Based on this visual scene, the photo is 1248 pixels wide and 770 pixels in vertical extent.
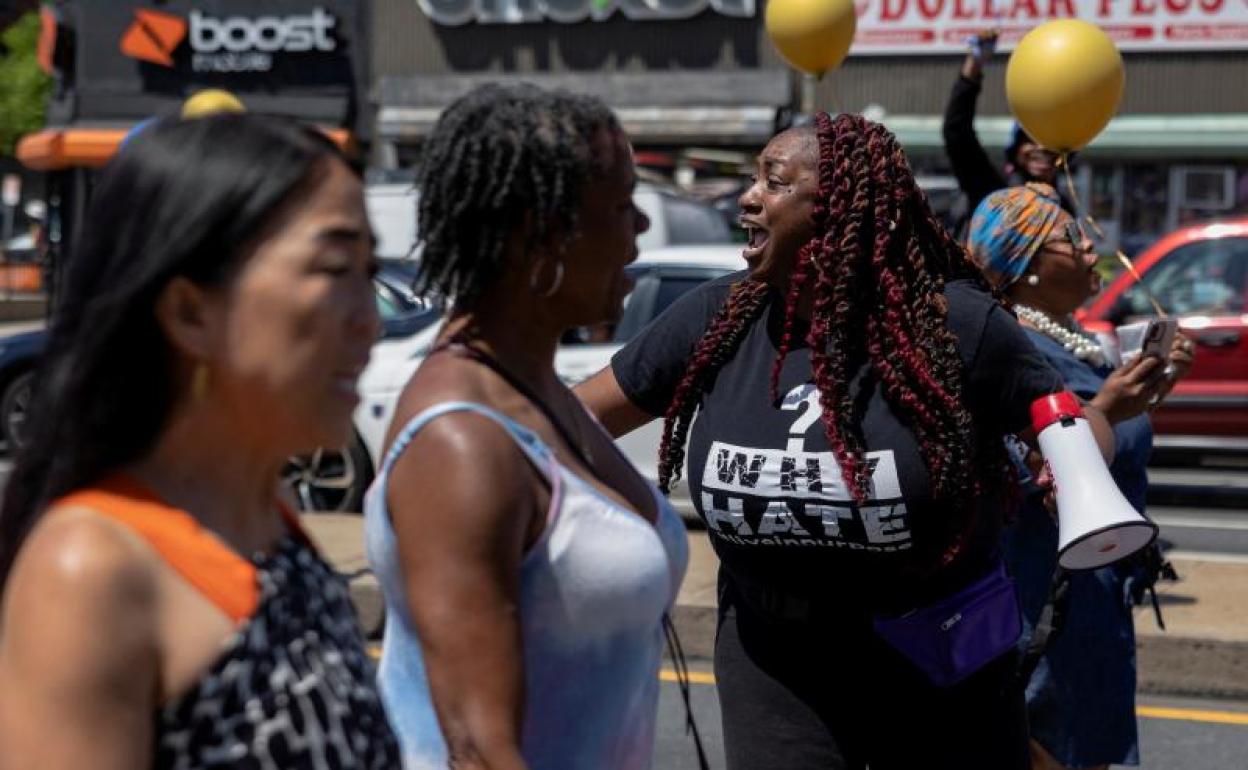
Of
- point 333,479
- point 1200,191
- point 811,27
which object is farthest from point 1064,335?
point 1200,191

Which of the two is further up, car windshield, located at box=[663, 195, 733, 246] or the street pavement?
the street pavement

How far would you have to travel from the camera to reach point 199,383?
5.79 ft

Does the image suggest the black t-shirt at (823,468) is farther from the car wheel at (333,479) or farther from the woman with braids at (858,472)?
the car wheel at (333,479)

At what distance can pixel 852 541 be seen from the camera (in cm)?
328

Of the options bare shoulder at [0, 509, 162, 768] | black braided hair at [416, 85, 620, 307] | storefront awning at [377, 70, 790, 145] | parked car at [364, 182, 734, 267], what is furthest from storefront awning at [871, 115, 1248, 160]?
bare shoulder at [0, 509, 162, 768]

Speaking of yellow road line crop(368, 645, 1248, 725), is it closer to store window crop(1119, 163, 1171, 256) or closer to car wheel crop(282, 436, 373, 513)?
car wheel crop(282, 436, 373, 513)

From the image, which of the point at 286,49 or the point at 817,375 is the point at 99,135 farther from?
the point at 817,375

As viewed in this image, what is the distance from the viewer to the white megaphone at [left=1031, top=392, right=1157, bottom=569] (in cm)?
334

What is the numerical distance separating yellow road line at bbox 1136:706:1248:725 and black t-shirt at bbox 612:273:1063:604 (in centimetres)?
309

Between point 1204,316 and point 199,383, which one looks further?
point 1204,316

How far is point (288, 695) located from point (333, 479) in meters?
8.41

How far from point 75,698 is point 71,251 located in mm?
452

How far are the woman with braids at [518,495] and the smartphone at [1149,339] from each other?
189 centimetres

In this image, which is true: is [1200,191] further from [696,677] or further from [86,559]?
[86,559]
